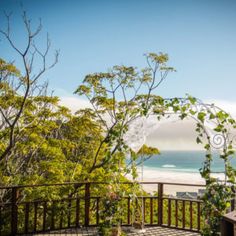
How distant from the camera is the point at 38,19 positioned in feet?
21.2

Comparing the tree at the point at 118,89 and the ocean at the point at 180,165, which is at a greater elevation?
the tree at the point at 118,89

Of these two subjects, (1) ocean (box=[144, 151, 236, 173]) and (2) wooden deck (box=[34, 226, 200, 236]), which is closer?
(2) wooden deck (box=[34, 226, 200, 236])

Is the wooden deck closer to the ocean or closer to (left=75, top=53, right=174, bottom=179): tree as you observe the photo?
(left=75, top=53, right=174, bottom=179): tree

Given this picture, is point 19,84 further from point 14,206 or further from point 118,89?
point 14,206

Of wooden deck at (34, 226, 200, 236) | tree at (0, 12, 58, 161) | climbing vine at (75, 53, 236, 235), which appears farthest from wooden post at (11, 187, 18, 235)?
tree at (0, 12, 58, 161)

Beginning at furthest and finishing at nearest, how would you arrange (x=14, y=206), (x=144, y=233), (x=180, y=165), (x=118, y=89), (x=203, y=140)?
(x=180, y=165) → (x=118, y=89) → (x=144, y=233) → (x=14, y=206) → (x=203, y=140)

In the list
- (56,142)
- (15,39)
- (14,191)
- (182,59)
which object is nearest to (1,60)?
(15,39)

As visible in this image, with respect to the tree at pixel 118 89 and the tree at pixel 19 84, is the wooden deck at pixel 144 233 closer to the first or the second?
the tree at pixel 19 84

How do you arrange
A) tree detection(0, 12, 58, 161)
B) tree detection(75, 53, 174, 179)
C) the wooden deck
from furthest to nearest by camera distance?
tree detection(75, 53, 174, 179), tree detection(0, 12, 58, 161), the wooden deck

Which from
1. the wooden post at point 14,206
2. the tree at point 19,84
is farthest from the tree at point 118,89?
the wooden post at point 14,206

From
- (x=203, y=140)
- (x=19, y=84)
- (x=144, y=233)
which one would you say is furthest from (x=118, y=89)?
(x=203, y=140)

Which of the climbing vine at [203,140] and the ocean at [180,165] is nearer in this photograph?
the climbing vine at [203,140]

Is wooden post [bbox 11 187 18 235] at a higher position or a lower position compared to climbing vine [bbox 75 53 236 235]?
lower

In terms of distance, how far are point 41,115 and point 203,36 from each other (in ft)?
15.7
